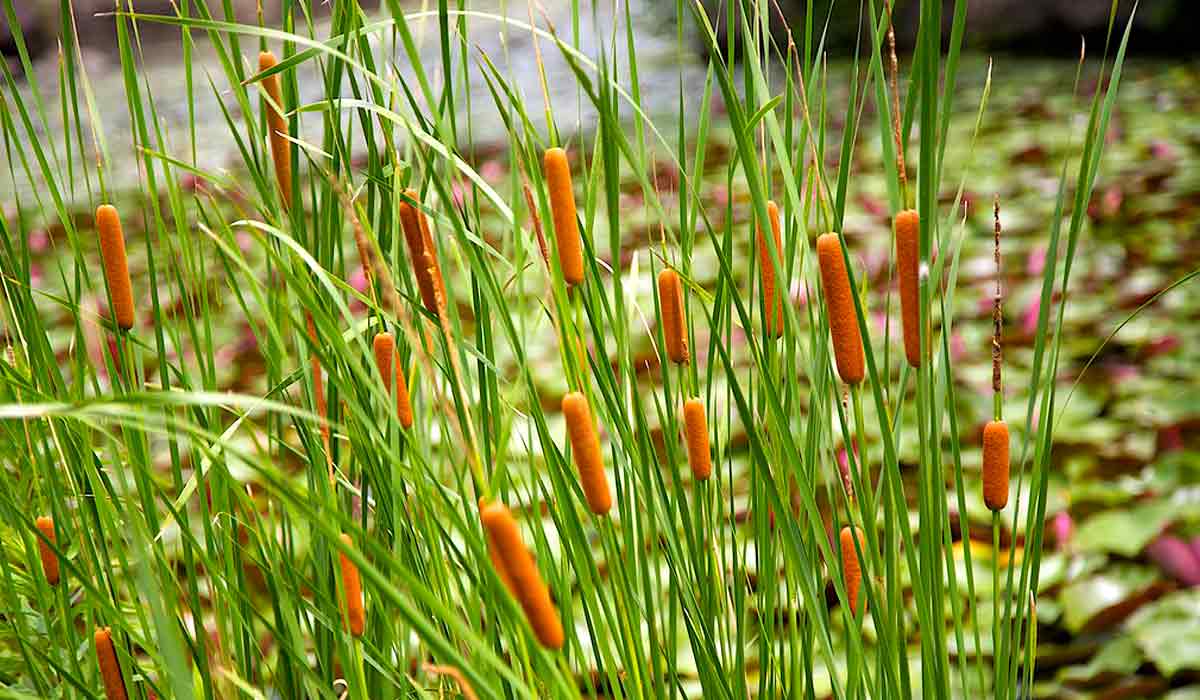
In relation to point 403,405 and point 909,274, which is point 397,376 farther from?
point 909,274

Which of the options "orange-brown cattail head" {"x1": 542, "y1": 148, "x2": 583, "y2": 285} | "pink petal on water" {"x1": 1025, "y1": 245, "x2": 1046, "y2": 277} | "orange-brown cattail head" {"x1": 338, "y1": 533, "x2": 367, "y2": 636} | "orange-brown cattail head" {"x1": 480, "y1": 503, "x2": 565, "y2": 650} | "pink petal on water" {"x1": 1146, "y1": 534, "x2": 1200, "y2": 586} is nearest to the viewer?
"orange-brown cattail head" {"x1": 480, "y1": 503, "x2": 565, "y2": 650}

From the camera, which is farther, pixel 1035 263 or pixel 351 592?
pixel 1035 263

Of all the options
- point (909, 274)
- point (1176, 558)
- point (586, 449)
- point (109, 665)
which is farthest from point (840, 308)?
point (1176, 558)

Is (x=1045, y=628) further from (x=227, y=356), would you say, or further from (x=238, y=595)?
(x=227, y=356)

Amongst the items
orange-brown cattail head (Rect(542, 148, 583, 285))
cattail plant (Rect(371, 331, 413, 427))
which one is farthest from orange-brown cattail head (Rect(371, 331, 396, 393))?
orange-brown cattail head (Rect(542, 148, 583, 285))

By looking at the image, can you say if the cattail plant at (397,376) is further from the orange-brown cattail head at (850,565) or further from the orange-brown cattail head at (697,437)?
the orange-brown cattail head at (850,565)

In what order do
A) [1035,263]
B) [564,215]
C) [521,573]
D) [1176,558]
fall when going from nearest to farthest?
[521,573] < [564,215] < [1176,558] < [1035,263]

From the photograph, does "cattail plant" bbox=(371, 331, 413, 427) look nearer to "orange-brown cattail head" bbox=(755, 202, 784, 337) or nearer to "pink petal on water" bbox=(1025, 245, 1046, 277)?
"orange-brown cattail head" bbox=(755, 202, 784, 337)

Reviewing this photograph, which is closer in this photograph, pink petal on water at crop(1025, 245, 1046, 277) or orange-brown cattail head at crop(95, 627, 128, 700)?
orange-brown cattail head at crop(95, 627, 128, 700)

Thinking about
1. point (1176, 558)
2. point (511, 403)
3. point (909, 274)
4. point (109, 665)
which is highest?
point (909, 274)
